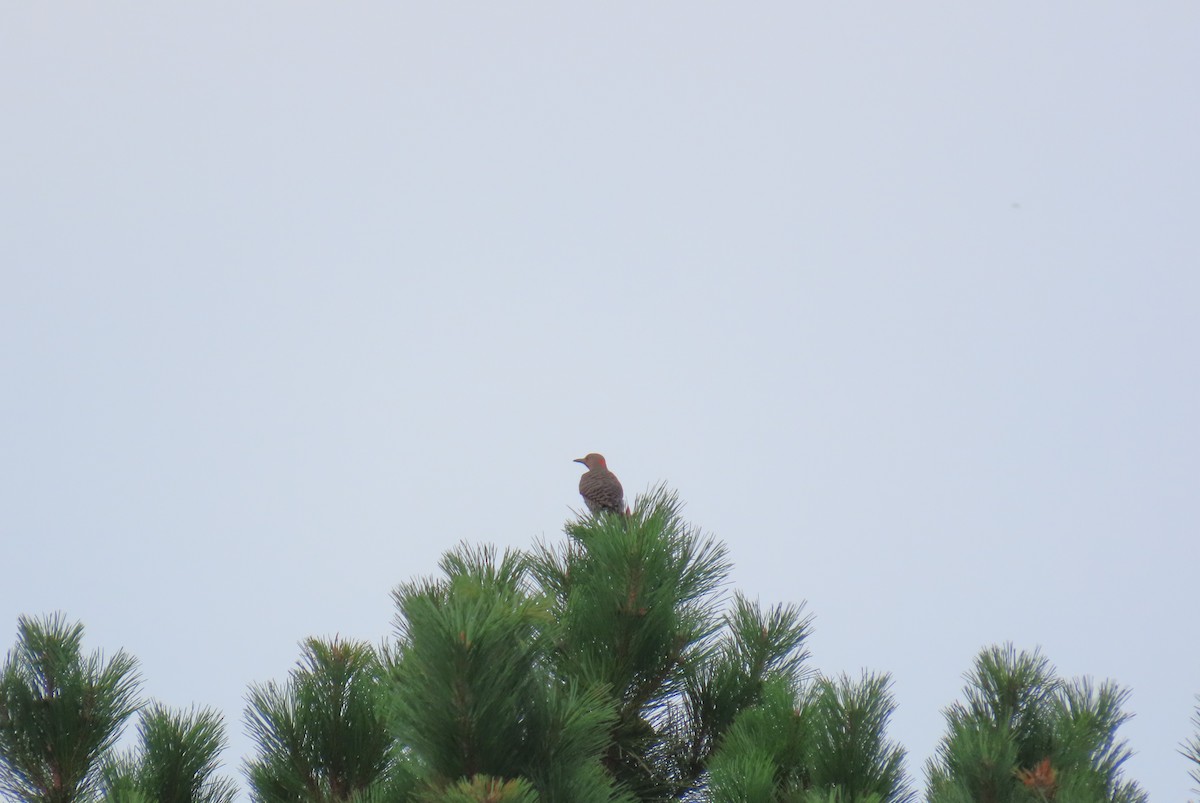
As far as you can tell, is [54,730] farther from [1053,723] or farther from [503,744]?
[1053,723]

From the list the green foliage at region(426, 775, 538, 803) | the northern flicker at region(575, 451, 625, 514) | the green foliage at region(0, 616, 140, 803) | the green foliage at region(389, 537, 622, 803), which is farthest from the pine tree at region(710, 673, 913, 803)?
the northern flicker at region(575, 451, 625, 514)

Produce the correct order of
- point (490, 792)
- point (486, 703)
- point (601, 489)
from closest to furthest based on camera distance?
point (490, 792)
point (486, 703)
point (601, 489)

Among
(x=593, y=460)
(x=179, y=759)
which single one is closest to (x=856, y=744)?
(x=179, y=759)

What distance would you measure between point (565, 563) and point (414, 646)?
5.60 ft

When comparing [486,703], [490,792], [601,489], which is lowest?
[490,792]

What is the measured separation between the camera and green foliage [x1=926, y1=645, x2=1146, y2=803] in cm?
299

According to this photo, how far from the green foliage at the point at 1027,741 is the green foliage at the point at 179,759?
2090mm

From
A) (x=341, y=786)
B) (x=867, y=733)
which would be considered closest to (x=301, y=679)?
(x=341, y=786)

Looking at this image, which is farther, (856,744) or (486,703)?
(856,744)

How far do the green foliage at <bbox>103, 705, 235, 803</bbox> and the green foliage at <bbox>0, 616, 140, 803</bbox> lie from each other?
0.48 ft

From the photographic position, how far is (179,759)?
3.60m

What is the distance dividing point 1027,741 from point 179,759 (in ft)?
8.39

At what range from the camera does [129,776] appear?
135 inches

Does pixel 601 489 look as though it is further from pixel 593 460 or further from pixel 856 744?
pixel 856 744
